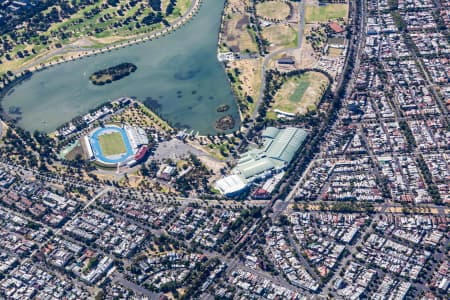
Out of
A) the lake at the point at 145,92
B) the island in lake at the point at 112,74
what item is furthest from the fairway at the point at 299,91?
the island in lake at the point at 112,74

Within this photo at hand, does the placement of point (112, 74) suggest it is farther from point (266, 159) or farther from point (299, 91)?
point (266, 159)

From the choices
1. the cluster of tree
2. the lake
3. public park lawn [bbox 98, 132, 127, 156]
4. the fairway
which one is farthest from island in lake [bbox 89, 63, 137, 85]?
the cluster of tree

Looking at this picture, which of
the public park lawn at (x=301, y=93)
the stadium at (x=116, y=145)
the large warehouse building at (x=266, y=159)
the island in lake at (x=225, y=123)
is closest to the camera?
the large warehouse building at (x=266, y=159)

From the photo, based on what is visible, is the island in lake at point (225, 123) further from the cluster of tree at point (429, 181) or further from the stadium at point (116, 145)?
the cluster of tree at point (429, 181)

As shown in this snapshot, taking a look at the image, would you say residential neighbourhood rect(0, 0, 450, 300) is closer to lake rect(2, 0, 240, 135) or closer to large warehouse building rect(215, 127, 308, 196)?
large warehouse building rect(215, 127, 308, 196)

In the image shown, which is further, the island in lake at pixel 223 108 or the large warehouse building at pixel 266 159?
the island in lake at pixel 223 108

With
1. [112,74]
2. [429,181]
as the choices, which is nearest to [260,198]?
[429,181]
